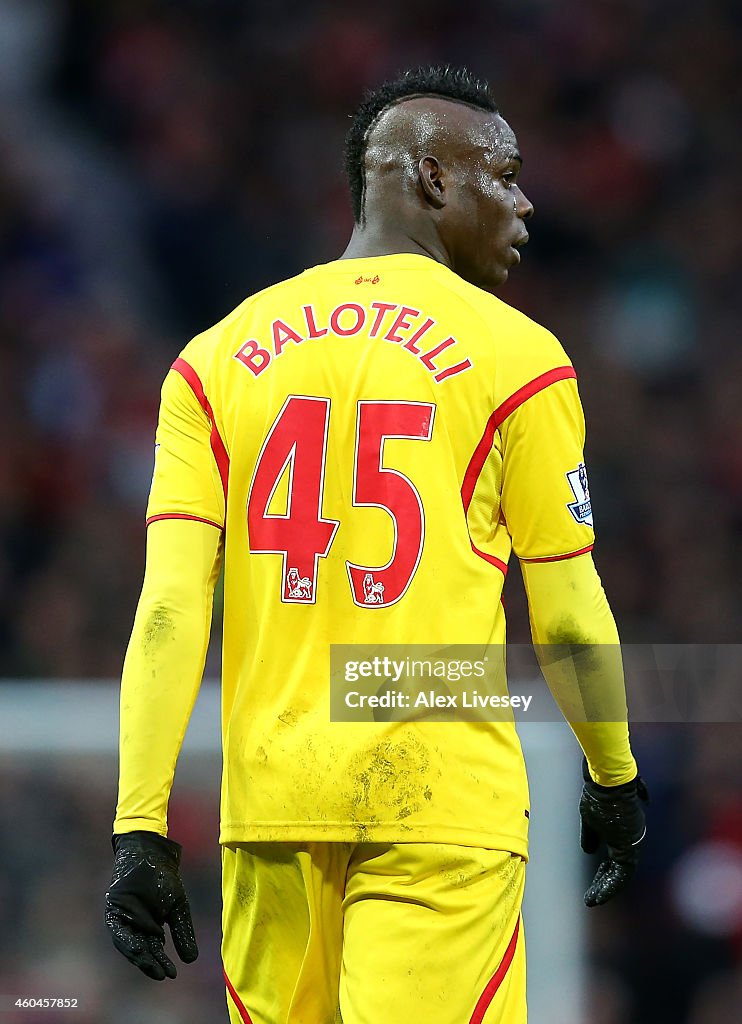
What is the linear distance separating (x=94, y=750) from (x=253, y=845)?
2053mm

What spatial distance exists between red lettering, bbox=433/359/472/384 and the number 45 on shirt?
47 mm

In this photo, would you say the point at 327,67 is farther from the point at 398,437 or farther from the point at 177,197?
the point at 398,437

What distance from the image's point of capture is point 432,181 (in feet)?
8.79

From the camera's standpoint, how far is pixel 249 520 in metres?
2.44

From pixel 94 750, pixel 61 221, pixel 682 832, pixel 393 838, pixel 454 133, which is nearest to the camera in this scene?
pixel 393 838

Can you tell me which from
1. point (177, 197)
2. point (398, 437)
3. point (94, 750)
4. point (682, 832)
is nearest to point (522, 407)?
point (398, 437)

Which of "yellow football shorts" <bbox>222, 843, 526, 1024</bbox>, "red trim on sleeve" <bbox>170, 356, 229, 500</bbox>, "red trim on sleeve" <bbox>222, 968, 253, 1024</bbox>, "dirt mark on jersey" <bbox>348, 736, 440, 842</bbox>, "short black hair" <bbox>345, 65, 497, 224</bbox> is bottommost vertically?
"red trim on sleeve" <bbox>222, 968, 253, 1024</bbox>

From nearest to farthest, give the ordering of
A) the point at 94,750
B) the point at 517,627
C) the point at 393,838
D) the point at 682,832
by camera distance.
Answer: the point at 393,838, the point at 94,750, the point at 682,832, the point at 517,627

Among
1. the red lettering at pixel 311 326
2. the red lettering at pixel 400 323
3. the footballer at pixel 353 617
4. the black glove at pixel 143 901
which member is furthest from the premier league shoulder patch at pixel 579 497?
the black glove at pixel 143 901

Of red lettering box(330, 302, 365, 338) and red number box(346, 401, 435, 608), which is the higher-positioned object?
red lettering box(330, 302, 365, 338)

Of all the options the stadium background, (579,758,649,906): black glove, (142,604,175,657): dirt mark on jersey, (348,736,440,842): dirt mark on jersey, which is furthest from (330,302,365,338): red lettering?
the stadium background

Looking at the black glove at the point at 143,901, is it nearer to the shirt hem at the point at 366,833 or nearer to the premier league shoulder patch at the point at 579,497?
the shirt hem at the point at 366,833

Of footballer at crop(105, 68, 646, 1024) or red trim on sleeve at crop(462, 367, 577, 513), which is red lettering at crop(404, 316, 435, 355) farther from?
red trim on sleeve at crop(462, 367, 577, 513)

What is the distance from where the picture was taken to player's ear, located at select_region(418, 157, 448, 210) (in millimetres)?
2676
